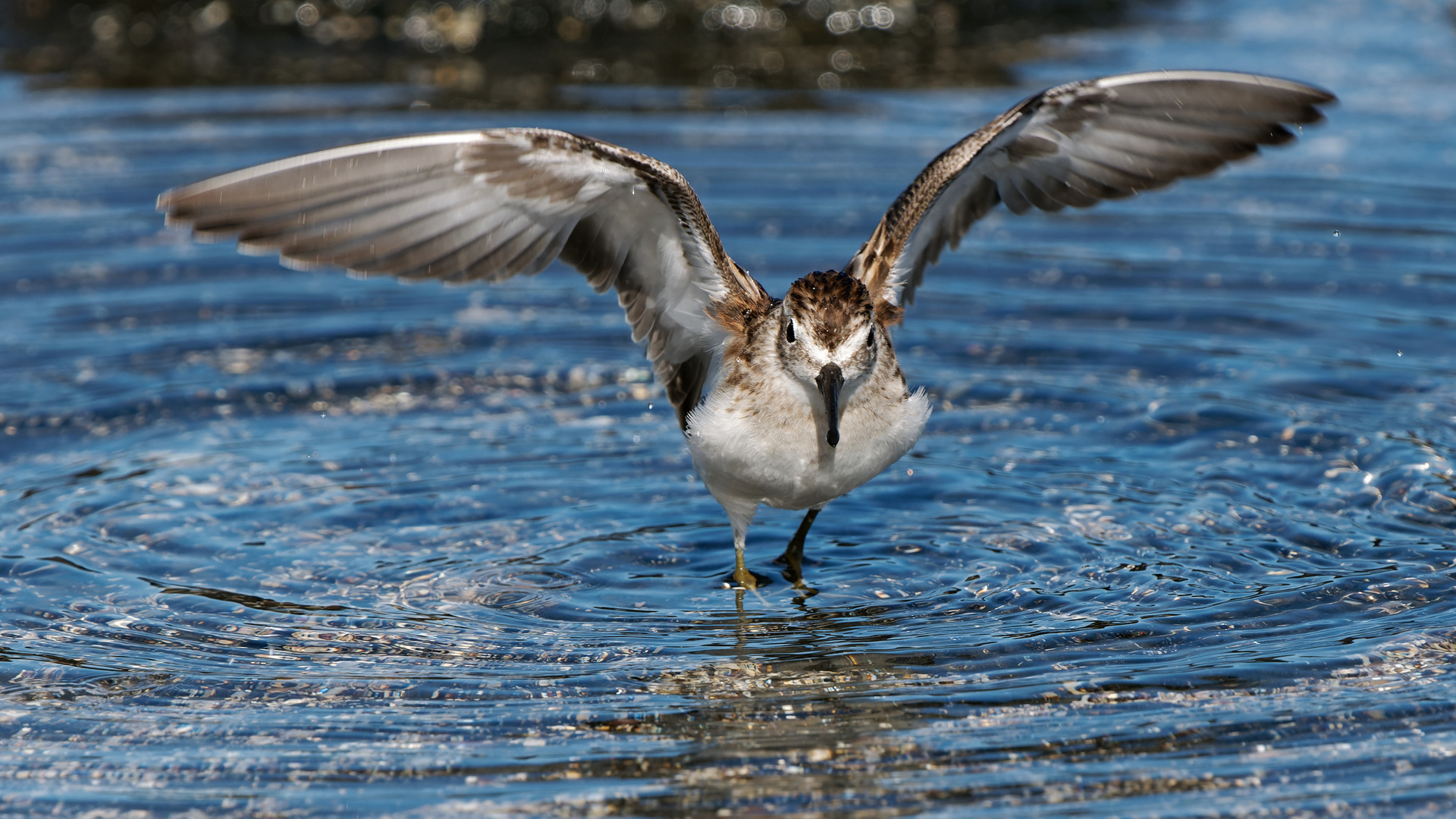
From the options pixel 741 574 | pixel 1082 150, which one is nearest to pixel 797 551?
pixel 741 574

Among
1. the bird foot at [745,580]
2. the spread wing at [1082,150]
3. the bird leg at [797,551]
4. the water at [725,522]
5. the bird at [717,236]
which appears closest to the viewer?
the water at [725,522]

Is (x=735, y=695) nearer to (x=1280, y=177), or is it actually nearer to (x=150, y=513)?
(x=150, y=513)

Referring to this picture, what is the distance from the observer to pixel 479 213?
23.5ft

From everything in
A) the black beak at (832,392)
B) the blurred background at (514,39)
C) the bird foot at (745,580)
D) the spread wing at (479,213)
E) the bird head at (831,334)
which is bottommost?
the bird foot at (745,580)

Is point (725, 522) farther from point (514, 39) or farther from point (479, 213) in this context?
point (514, 39)

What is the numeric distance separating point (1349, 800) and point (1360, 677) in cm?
103

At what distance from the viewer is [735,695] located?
21.4 feet

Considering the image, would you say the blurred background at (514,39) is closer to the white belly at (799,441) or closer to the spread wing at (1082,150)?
the spread wing at (1082,150)

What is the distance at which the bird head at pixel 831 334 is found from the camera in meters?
6.77

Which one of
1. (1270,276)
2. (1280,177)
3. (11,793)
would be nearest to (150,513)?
(11,793)

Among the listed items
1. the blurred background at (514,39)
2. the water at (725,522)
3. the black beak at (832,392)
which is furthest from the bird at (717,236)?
the blurred background at (514,39)

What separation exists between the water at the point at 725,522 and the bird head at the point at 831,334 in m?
1.13

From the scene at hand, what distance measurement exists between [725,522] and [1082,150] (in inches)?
106

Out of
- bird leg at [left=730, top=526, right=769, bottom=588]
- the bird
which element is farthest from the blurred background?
bird leg at [left=730, top=526, right=769, bottom=588]
